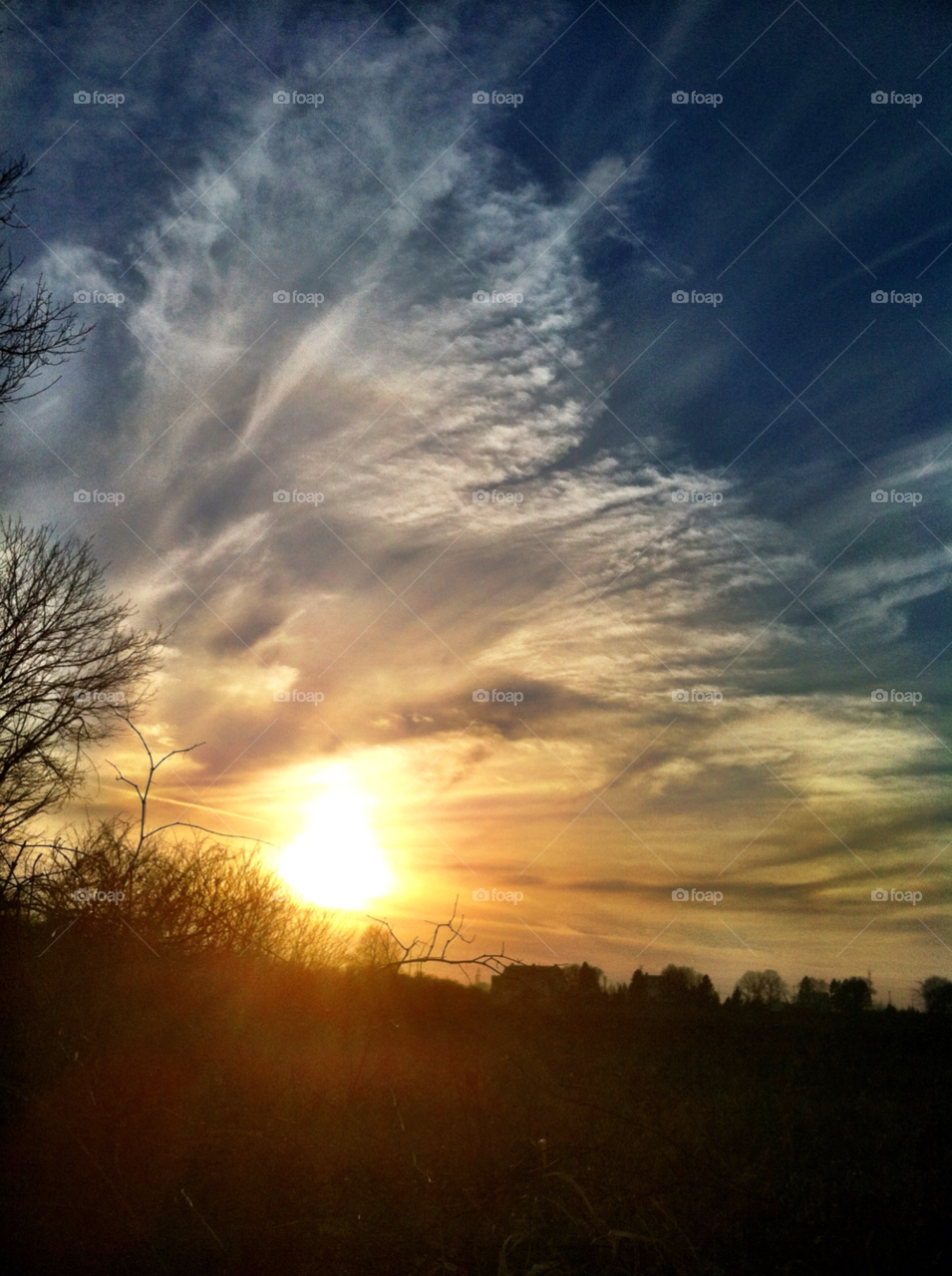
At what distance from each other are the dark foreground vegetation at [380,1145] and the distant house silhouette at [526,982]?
22 cm

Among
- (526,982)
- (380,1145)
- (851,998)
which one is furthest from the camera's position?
(851,998)

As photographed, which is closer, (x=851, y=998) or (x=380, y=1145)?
(x=380, y=1145)

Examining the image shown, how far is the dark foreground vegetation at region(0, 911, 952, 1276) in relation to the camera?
10.9 feet

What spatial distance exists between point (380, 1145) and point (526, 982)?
1.23 metres

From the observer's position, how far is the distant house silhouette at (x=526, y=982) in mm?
4934

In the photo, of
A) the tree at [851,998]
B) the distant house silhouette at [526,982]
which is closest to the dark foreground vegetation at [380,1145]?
the distant house silhouette at [526,982]

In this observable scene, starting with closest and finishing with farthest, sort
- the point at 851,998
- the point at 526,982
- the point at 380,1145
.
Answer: the point at 380,1145, the point at 526,982, the point at 851,998

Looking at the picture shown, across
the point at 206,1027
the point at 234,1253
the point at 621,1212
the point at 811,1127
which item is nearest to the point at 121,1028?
the point at 206,1027

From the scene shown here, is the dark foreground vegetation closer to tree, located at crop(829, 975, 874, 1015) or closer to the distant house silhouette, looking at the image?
the distant house silhouette

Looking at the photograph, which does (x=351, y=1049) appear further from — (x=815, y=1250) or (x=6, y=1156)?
(x=815, y=1250)

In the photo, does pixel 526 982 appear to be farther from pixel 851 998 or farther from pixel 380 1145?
pixel 851 998

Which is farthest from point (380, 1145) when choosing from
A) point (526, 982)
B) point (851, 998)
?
point (851, 998)

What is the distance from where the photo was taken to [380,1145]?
430 centimetres

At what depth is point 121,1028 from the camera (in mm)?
5543
